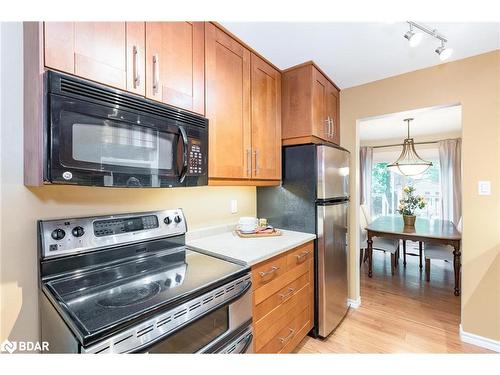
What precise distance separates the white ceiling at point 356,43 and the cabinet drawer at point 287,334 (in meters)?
1.96

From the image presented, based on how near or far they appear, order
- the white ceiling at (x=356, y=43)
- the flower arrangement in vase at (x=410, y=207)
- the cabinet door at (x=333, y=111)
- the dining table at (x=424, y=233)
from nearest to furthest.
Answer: the white ceiling at (x=356, y=43) → the cabinet door at (x=333, y=111) → the dining table at (x=424, y=233) → the flower arrangement in vase at (x=410, y=207)

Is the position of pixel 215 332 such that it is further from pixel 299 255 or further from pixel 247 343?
pixel 299 255

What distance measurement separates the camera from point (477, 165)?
1865 millimetres

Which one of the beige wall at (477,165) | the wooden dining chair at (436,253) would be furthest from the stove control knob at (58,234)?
the wooden dining chair at (436,253)

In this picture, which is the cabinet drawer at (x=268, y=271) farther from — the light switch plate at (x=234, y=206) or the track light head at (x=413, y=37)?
the track light head at (x=413, y=37)

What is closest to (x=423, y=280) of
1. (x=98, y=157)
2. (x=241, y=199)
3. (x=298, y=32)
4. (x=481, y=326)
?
(x=481, y=326)

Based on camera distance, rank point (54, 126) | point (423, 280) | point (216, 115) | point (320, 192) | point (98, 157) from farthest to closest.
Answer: point (423, 280)
point (320, 192)
point (216, 115)
point (98, 157)
point (54, 126)

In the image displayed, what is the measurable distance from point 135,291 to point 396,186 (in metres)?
5.64

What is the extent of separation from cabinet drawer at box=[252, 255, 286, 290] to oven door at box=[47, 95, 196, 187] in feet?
2.21

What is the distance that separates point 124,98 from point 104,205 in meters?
0.61

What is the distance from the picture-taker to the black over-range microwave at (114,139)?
0.80 meters

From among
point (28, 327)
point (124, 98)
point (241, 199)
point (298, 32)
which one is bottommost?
point (28, 327)

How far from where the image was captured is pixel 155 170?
108cm
